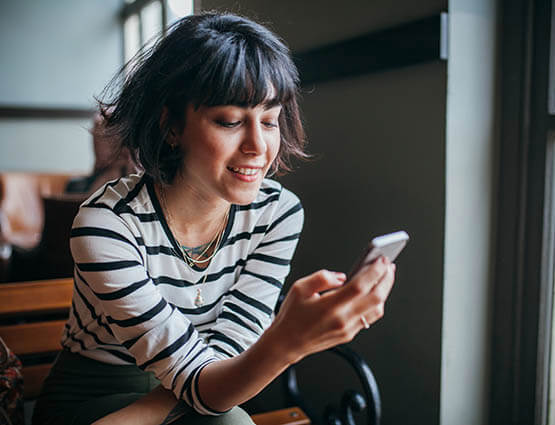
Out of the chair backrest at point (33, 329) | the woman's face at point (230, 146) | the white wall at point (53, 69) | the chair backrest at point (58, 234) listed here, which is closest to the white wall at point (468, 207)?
the woman's face at point (230, 146)

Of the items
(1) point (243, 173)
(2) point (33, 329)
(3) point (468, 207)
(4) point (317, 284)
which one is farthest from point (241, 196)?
(2) point (33, 329)

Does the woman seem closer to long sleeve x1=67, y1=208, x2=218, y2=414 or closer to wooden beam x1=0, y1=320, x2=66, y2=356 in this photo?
long sleeve x1=67, y1=208, x2=218, y2=414

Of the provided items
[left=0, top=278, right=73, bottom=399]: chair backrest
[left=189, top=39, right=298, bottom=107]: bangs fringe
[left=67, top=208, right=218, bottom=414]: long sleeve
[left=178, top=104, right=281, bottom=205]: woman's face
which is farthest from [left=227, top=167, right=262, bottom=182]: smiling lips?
[left=0, top=278, right=73, bottom=399]: chair backrest

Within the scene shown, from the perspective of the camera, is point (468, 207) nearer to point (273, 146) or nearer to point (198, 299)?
point (273, 146)

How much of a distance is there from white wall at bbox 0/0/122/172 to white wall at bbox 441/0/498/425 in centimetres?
528

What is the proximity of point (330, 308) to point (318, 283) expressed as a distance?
1.6 inches

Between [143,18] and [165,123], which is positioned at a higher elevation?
[143,18]

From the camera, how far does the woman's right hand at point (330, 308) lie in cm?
72

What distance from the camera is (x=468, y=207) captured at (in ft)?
3.90

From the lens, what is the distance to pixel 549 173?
3.74 ft

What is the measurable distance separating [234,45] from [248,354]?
1.64 feet

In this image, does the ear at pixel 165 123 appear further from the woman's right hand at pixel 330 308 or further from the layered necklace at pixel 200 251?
the woman's right hand at pixel 330 308

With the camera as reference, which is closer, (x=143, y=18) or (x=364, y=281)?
(x=364, y=281)

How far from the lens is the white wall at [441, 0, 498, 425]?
1151 millimetres
